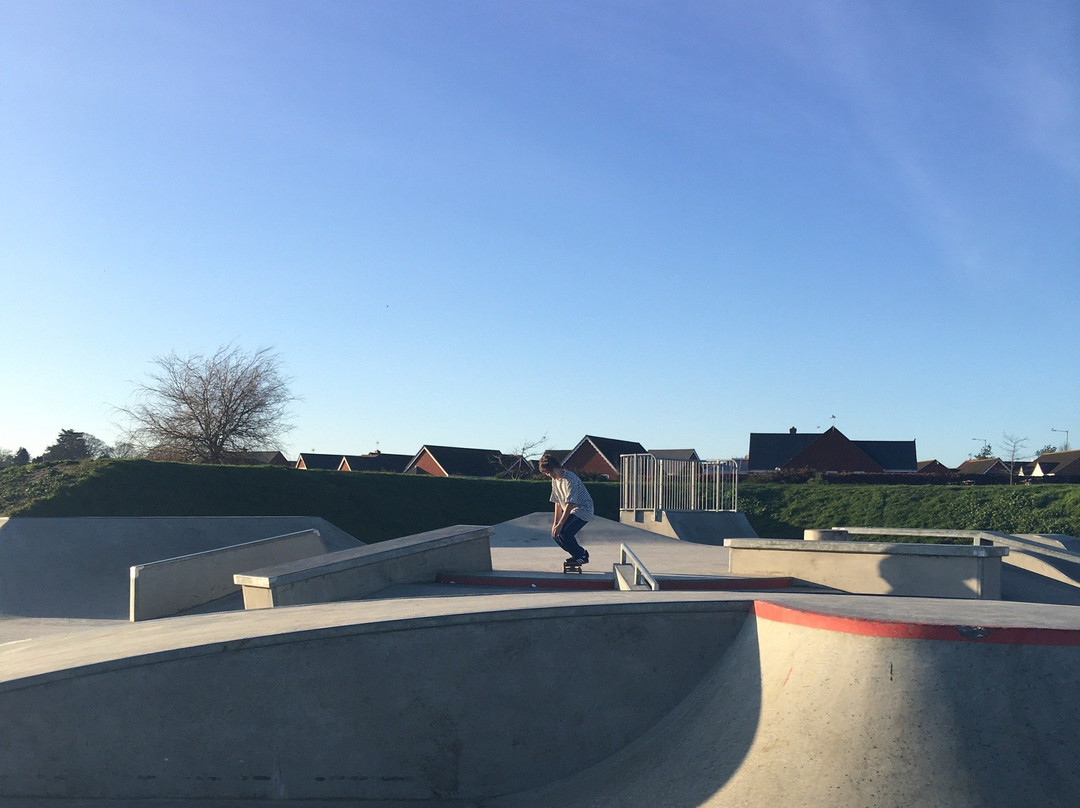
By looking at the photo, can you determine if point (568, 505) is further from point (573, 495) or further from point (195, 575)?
point (195, 575)

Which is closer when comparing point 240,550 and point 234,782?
point 234,782

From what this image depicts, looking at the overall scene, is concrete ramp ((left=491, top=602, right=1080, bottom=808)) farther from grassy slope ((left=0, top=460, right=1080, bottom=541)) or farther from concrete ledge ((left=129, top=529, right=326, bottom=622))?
grassy slope ((left=0, top=460, right=1080, bottom=541))

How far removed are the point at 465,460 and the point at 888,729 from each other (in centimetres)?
5682

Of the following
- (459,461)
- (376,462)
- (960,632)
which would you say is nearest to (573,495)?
(960,632)

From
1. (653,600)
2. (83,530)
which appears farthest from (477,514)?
(653,600)

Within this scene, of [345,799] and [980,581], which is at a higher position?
[980,581]

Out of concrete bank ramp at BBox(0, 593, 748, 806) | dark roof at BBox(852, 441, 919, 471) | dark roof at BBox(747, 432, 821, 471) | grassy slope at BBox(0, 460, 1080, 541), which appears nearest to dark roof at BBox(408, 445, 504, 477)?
dark roof at BBox(747, 432, 821, 471)

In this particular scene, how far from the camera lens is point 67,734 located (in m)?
5.23

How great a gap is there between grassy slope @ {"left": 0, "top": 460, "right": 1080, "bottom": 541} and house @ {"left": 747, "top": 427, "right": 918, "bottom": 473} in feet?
107

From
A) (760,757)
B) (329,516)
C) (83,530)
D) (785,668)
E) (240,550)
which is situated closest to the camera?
(760,757)

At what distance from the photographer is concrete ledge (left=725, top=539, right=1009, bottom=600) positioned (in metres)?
8.84

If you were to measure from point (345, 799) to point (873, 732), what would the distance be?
3.28 meters

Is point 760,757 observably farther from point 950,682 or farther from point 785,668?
point 950,682

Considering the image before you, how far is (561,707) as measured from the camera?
5.59m
